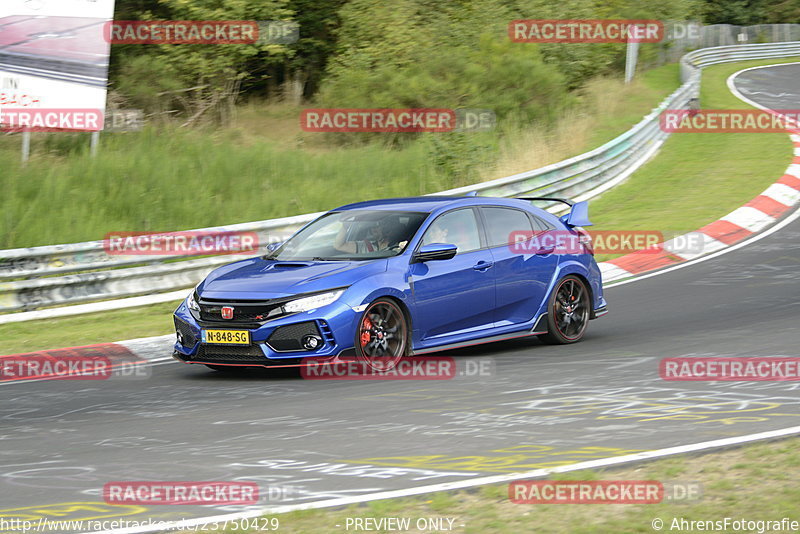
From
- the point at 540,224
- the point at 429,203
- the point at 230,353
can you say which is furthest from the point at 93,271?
the point at 540,224

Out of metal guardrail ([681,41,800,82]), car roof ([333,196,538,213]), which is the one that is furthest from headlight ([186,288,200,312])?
metal guardrail ([681,41,800,82])

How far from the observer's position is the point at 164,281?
547 inches

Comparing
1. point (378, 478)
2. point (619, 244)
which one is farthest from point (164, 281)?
point (378, 478)

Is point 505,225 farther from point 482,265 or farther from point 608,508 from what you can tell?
point 608,508

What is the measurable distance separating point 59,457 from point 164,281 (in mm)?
7203

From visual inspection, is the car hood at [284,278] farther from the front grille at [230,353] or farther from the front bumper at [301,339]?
the front grille at [230,353]

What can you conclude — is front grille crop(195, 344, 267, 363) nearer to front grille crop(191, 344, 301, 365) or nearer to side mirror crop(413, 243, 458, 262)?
front grille crop(191, 344, 301, 365)

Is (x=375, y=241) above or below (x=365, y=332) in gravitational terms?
above

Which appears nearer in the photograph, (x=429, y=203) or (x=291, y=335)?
(x=291, y=335)

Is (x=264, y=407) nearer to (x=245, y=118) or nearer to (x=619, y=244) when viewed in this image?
(x=619, y=244)

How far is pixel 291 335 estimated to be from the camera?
9047 millimetres

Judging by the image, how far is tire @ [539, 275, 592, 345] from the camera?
1091 centimetres

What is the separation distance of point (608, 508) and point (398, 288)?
4556 mm

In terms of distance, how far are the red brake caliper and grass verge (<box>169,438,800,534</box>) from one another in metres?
3.75
